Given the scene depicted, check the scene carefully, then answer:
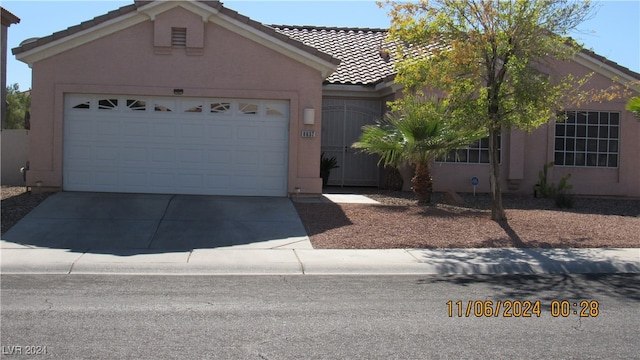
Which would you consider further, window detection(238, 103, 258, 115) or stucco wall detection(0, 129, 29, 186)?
stucco wall detection(0, 129, 29, 186)

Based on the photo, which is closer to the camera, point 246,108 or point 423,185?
point 423,185

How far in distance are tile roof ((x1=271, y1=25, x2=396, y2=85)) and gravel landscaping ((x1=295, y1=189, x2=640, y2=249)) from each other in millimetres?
4529

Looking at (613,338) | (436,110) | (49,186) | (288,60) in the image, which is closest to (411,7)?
(436,110)

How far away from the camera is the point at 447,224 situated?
12.7 metres

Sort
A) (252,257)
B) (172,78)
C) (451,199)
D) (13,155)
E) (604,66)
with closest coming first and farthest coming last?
(252,257) < (172,78) < (451,199) < (13,155) < (604,66)

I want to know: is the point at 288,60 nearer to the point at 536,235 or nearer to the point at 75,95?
the point at 75,95

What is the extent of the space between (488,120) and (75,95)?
9.41m

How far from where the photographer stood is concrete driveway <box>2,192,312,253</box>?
35.8ft

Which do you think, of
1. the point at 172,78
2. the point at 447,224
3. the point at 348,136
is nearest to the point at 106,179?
the point at 172,78

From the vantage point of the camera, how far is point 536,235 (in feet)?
39.3

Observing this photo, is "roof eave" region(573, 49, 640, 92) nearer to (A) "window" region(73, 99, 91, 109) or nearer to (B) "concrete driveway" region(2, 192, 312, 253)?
(B) "concrete driveway" region(2, 192, 312, 253)

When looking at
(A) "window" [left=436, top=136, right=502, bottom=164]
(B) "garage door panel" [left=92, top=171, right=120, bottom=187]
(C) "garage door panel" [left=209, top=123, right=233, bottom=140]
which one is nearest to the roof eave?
(A) "window" [left=436, top=136, right=502, bottom=164]

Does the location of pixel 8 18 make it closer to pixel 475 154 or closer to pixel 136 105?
pixel 136 105

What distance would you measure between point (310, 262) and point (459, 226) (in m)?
4.13
